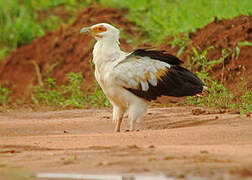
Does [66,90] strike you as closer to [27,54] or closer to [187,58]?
[187,58]

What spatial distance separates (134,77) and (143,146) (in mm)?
2223

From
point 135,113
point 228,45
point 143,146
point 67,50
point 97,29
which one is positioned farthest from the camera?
point 67,50

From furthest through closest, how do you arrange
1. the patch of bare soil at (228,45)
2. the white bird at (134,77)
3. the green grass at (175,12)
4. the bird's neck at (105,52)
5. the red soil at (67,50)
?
the green grass at (175,12)
the red soil at (67,50)
the patch of bare soil at (228,45)
the bird's neck at (105,52)
the white bird at (134,77)

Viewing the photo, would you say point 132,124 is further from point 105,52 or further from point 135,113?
point 105,52

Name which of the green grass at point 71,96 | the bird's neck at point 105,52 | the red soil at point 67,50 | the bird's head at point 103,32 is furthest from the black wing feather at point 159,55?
the red soil at point 67,50

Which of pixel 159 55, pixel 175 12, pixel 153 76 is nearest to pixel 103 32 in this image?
pixel 159 55

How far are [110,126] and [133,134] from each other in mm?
1808

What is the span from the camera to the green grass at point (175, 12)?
1341 cm

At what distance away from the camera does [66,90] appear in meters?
12.5

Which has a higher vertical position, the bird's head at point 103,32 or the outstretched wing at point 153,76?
the bird's head at point 103,32

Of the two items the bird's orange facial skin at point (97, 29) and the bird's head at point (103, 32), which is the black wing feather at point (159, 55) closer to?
the bird's head at point (103, 32)

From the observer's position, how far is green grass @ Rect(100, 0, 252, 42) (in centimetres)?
1341

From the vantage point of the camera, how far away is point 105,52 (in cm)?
819

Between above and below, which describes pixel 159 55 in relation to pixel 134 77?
above
